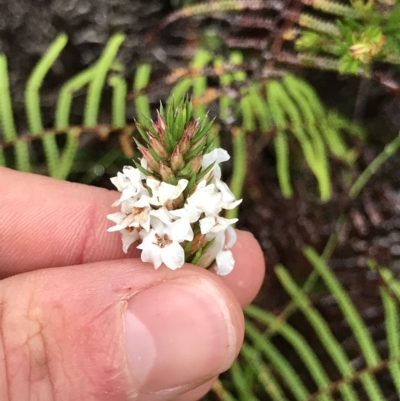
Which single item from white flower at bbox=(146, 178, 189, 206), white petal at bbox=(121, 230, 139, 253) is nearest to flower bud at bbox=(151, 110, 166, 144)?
white flower at bbox=(146, 178, 189, 206)

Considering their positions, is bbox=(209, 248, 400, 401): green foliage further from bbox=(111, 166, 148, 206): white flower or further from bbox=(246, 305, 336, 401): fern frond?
bbox=(111, 166, 148, 206): white flower

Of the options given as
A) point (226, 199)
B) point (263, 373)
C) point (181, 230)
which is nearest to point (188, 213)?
point (181, 230)

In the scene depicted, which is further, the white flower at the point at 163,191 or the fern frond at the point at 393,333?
the fern frond at the point at 393,333

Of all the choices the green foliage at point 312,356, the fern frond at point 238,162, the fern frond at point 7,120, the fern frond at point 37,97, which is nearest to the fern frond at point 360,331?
the green foliage at point 312,356

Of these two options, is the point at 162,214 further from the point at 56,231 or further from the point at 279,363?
the point at 279,363

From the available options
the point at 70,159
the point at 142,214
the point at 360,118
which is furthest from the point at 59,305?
the point at 360,118

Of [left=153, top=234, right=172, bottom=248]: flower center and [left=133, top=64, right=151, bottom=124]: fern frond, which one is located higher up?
[left=133, top=64, right=151, bottom=124]: fern frond

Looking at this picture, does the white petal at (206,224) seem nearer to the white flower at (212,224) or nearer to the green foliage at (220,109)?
the white flower at (212,224)
